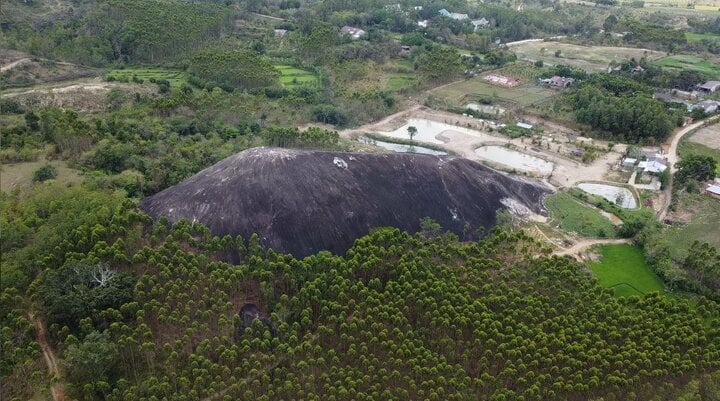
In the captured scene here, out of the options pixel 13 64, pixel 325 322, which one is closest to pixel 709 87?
pixel 325 322

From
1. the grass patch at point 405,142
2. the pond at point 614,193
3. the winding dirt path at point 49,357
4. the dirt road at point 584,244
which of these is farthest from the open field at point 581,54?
the winding dirt path at point 49,357

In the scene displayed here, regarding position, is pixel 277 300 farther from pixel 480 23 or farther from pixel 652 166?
pixel 480 23

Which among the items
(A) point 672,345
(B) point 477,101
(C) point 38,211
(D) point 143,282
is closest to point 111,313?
(D) point 143,282

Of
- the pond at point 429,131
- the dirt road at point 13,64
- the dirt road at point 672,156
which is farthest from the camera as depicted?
the dirt road at point 13,64

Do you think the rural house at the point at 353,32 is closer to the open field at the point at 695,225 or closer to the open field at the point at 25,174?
the open field at the point at 25,174

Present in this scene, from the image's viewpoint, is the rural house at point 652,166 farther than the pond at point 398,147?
No
